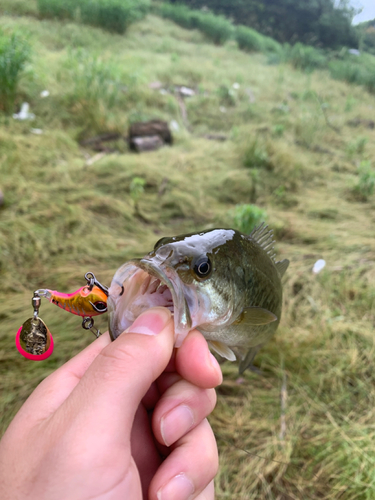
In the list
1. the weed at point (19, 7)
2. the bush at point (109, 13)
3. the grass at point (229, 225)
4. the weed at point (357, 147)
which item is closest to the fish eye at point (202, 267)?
the grass at point (229, 225)

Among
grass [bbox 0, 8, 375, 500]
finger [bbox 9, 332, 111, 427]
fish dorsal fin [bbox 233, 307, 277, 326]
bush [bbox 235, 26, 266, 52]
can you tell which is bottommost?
grass [bbox 0, 8, 375, 500]

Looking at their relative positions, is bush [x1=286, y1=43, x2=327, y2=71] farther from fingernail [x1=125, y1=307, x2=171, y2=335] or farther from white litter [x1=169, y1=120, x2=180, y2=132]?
fingernail [x1=125, y1=307, x2=171, y2=335]

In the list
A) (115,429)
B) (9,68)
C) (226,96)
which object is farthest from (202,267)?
(226,96)

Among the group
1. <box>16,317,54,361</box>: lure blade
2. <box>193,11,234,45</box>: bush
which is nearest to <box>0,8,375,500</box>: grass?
<box>16,317,54,361</box>: lure blade

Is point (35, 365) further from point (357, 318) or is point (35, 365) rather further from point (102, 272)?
point (357, 318)

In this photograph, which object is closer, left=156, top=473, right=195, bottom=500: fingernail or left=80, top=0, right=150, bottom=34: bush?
left=156, top=473, right=195, bottom=500: fingernail
